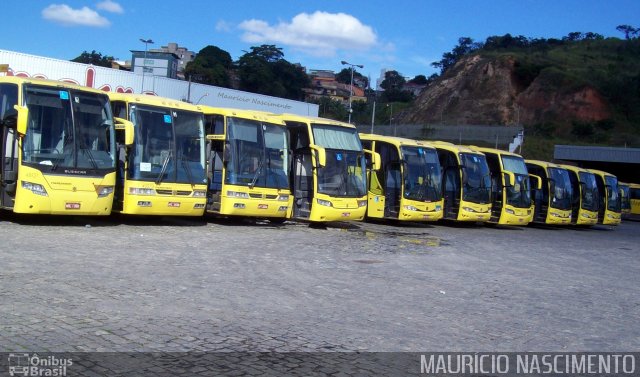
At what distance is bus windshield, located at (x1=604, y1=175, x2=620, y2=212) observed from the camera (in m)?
33.8

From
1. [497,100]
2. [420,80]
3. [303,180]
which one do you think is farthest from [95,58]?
[420,80]

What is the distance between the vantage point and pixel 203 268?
11.1 meters

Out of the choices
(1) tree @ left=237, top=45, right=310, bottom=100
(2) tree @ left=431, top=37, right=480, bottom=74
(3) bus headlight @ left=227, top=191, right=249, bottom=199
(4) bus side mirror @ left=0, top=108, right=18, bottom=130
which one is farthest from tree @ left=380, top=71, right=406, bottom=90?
(4) bus side mirror @ left=0, top=108, right=18, bottom=130

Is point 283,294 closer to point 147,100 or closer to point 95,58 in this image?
point 147,100

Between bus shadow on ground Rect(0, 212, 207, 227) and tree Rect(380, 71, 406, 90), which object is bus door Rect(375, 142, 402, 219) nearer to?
bus shadow on ground Rect(0, 212, 207, 227)

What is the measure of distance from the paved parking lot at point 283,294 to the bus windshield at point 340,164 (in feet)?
10.2

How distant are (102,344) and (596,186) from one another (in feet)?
100

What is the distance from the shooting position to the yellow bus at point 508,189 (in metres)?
26.8

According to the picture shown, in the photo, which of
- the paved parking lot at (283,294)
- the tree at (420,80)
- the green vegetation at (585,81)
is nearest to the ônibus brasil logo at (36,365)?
the paved parking lot at (283,294)

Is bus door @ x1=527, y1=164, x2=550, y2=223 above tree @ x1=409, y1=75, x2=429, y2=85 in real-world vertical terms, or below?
below

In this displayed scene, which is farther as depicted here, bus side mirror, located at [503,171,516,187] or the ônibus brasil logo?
bus side mirror, located at [503,171,516,187]

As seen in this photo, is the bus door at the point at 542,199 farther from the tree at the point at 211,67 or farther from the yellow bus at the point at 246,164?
the tree at the point at 211,67

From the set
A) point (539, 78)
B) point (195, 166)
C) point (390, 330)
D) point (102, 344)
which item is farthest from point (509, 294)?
point (539, 78)

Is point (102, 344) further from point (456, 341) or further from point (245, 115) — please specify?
point (245, 115)
